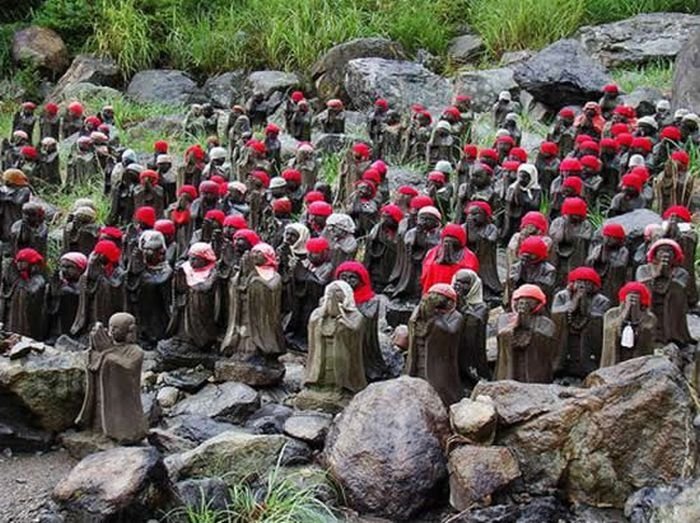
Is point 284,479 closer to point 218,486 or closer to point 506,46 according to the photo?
point 218,486

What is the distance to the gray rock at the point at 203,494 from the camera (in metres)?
7.07

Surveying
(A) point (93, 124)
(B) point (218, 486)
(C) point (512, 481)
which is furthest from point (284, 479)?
(A) point (93, 124)

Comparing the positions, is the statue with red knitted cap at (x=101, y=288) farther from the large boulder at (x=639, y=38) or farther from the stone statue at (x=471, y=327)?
the large boulder at (x=639, y=38)

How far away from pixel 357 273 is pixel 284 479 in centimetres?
229

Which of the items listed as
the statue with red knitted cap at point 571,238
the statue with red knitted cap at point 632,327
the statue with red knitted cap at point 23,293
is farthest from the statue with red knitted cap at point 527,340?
the statue with red knitted cap at point 23,293

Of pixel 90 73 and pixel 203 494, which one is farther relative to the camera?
pixel 90 73

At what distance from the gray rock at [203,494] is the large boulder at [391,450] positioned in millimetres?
821

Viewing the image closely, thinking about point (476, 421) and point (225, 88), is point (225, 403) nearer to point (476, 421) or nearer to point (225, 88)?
point (476, 421)

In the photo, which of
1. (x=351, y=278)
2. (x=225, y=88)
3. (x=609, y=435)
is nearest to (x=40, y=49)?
(x=225, y=88)

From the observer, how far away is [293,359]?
10266 mm

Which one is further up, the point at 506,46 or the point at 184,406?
the point at 506,46

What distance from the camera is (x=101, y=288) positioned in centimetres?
1005

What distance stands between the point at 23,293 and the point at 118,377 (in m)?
2.60

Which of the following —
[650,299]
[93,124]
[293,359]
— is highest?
[93,124]
